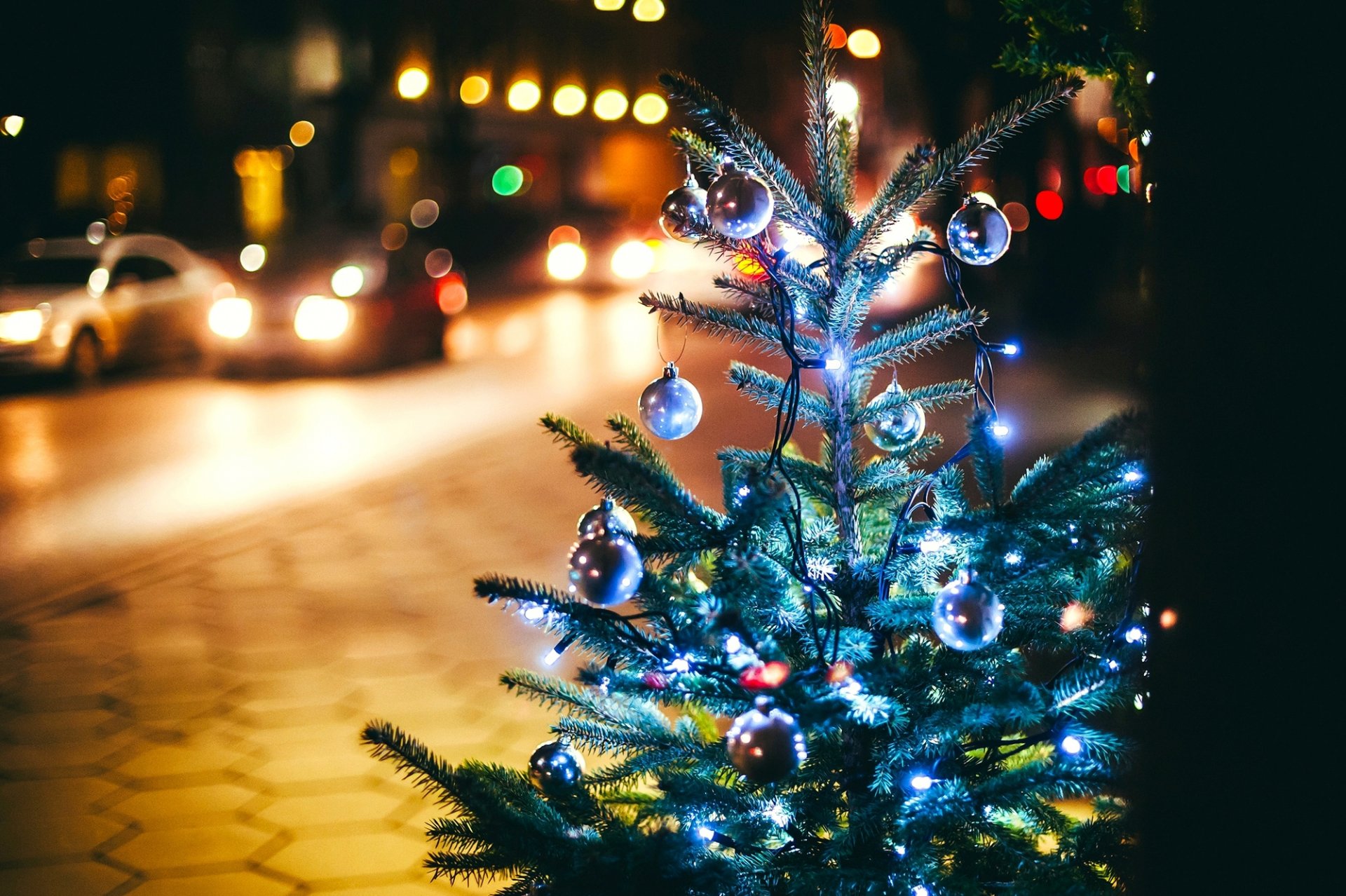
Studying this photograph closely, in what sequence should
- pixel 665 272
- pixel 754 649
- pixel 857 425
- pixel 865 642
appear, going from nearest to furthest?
pixel 754 649
pixel 865 642
pixel 857 425
pixel 665 272

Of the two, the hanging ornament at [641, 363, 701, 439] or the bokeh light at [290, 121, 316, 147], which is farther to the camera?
the bokeh light at [290, 121, 316, 147]

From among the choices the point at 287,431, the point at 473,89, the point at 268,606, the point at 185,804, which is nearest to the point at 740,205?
the point at 185,804

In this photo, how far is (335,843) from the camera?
347 centimetres

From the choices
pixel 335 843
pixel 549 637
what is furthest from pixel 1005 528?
pixel 549 637

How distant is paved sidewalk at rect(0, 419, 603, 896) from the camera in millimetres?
3404

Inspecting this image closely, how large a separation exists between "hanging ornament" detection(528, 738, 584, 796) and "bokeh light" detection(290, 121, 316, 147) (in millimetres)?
30794

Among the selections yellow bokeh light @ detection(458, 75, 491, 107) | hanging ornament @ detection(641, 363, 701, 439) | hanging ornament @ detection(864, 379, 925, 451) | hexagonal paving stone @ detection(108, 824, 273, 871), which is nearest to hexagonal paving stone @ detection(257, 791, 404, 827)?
hexagonal paving stone @ detection(108, 824, 273, 871)

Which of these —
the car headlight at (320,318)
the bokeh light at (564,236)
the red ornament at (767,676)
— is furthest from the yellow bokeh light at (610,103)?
the red ornament at (767,676)

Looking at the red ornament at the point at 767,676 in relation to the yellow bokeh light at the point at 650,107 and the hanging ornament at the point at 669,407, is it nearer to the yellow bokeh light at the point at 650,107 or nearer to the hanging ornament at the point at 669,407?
the hanging ornament at the point at 669,407

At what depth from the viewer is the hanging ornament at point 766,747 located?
1391 mm

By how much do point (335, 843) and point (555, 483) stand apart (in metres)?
5.09

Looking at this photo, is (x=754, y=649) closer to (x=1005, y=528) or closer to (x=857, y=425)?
(x=1005, y=528)

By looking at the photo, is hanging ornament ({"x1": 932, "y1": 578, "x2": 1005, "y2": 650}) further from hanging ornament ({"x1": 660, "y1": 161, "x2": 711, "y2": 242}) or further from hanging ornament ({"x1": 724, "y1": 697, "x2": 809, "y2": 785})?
hanging ornament ({"x1": 660, "y1": 161, "x2": 711, "y2": 242})

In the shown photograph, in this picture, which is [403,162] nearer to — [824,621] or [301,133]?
[301,133]
